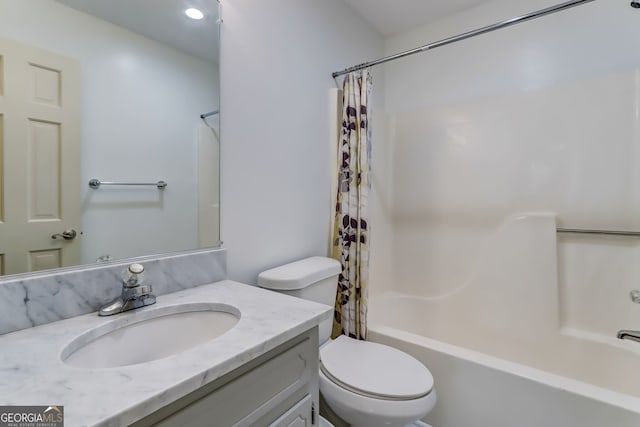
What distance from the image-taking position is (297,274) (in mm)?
1303

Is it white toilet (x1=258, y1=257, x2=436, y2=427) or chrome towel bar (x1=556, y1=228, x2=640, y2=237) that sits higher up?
chrome towel bar (x1=556, y1=228, x2=640, y2=237)

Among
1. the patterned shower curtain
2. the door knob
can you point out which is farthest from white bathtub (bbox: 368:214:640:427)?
the door knob

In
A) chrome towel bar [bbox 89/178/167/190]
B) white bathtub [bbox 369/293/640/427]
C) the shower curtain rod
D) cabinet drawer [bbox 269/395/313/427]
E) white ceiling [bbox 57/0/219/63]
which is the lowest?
white bathtub [bbox 369/293/640/427]

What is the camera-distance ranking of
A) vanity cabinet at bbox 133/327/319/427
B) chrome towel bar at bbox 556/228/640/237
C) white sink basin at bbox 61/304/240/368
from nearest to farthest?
vanity cabinet at bbox 133/327/319/427, white sink basin at bbox 61/304/240/368, chrome towel bar at bbox 556/228/640/237

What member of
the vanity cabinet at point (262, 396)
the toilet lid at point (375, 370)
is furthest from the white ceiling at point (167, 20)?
the toilet lid at point (375, 370)

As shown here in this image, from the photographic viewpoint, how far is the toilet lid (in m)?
1.12

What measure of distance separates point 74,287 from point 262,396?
0.60 m

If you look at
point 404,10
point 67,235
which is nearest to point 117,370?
point 67,235

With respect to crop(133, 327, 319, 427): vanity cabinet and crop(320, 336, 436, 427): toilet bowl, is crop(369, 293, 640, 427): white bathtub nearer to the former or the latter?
crop(320, 336, 436, 427): toilet bowl

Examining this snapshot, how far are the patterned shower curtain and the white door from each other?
47.9 inches

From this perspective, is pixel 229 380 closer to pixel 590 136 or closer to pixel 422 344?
pixel 422 344

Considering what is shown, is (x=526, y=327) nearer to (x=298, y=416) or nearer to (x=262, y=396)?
(x=298, y=416)

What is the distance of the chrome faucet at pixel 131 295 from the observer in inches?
32.3

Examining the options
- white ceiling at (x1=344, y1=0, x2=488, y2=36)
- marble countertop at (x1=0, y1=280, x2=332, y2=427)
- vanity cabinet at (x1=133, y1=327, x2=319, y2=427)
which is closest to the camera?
marble countertop at (x1=0, y1=280, x2=332, y2=427)
